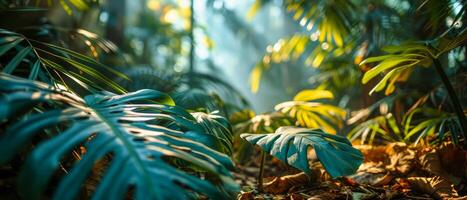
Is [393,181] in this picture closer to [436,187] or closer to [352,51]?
[436,187]

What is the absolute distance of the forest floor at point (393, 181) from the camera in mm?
1263

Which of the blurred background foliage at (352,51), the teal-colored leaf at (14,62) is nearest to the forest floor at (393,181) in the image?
the blurred background foliage at (352,51)

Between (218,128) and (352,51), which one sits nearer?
(218,128)

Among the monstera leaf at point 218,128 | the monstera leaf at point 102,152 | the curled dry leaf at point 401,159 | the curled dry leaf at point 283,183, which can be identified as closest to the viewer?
the monstera leaf at point 102,152

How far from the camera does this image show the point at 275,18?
2473cm

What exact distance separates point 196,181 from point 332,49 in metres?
2.42

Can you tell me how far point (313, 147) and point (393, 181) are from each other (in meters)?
0.63

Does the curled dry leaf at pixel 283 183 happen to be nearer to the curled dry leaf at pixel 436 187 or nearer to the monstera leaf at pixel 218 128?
the monstera leaf at pixel 218 128

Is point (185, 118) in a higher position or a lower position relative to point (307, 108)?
lower

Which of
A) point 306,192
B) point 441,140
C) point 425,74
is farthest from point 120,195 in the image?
point 425,74

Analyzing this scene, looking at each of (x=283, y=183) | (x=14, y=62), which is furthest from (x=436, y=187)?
(x=14, y=62)

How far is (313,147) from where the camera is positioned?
104cm

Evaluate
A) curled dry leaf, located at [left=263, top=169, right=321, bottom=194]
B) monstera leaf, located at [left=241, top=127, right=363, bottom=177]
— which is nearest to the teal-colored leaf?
monstera leaf, located at [left=241, top=127, right=363, bottom=177]

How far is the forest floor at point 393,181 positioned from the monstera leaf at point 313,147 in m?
0.23
